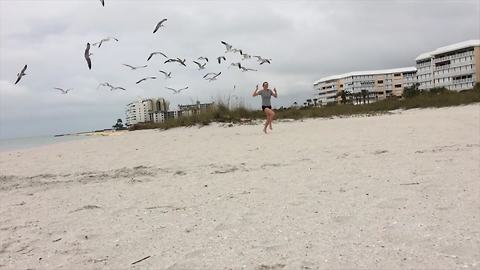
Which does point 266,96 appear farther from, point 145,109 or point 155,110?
point 145,109

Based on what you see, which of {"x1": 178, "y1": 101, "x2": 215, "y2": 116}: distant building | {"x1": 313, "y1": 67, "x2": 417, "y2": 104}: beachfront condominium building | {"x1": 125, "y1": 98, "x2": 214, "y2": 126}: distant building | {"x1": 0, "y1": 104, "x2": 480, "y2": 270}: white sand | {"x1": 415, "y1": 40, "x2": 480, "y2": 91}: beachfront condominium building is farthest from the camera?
{"x1": 313, "y1": 67, "x2": 417, "y2": 104}: beachfront condominium building

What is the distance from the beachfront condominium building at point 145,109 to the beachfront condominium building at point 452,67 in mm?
58930

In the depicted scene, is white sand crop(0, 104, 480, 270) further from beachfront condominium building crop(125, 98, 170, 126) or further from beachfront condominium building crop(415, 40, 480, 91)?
beachfront condominium building crop(415, 40, 480, 91)

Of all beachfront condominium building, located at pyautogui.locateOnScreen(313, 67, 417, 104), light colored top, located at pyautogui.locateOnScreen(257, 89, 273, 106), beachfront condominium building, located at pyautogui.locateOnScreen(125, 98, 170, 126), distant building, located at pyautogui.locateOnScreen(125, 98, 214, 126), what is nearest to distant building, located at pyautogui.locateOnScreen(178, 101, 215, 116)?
distant building, located at pyautogui.locateOnScreen(125, 98, 214, 126)

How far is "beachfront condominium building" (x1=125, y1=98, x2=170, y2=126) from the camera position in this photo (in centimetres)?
2706

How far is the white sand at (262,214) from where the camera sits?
302cm

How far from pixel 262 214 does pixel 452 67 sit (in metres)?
84.0

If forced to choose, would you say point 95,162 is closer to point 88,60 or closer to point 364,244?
point 88,60

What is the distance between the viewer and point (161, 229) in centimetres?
387

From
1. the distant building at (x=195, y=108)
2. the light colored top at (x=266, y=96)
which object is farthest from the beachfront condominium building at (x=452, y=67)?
the light colored top at (x=266, y=96)

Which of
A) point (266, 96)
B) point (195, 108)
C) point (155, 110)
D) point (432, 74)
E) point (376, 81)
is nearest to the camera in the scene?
point (266, 96)

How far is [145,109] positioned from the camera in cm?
3073

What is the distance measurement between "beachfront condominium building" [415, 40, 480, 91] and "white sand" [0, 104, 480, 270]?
239 ft

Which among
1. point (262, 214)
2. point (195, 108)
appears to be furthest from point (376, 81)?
point (262, 214)
